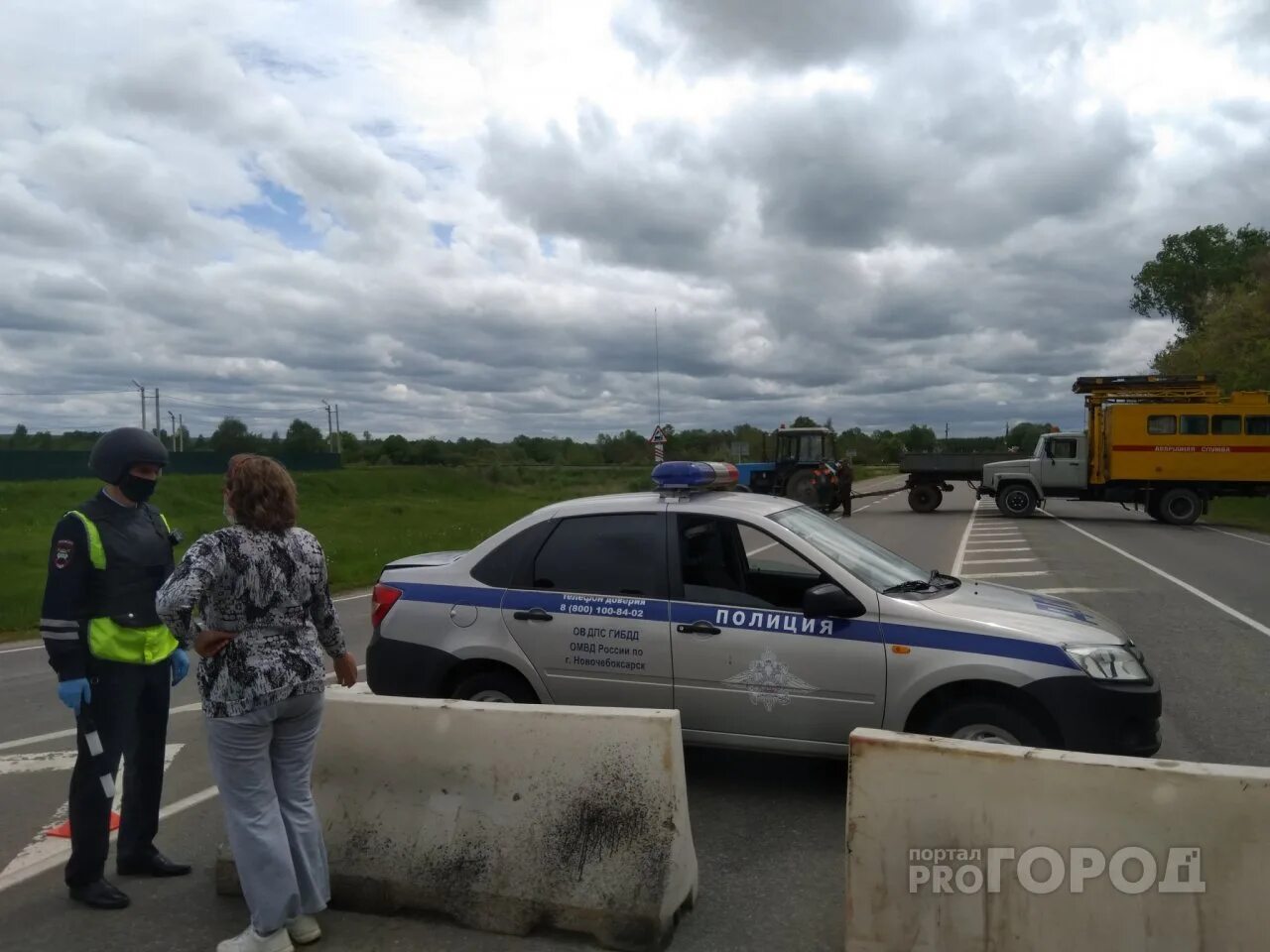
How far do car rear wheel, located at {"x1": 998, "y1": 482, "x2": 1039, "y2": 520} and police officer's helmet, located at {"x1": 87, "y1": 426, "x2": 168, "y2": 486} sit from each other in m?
28.5

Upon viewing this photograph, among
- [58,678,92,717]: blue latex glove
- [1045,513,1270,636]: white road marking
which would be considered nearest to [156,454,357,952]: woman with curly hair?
[58,678,92,717]: blue latex glove

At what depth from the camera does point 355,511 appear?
3666 cm

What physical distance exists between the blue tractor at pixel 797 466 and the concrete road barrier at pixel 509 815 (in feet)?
86.5

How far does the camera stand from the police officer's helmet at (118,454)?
13.8 ft

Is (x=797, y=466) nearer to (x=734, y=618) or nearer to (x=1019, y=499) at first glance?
(x=1019, y=499)

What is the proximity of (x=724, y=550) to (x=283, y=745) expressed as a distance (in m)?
2.52

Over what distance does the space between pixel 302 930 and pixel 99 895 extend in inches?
39.7

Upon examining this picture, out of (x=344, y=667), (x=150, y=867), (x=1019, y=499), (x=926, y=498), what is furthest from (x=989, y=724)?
(x=926, y=498)

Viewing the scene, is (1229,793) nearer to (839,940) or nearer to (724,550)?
(839,940)

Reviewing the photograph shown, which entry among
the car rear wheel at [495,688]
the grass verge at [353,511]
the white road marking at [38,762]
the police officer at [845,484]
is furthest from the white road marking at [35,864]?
the police officer at [845,484]

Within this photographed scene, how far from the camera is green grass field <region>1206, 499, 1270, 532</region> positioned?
1122 inches

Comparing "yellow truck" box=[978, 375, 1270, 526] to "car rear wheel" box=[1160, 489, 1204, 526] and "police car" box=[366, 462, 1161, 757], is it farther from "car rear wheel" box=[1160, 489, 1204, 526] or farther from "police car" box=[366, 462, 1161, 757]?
"police car" box=[366, 462, 1161, 757]

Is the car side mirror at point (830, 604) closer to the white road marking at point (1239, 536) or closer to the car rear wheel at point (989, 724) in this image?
the car rear wheel at point (989, 724)

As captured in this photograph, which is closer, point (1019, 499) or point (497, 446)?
point (1019, 499)
